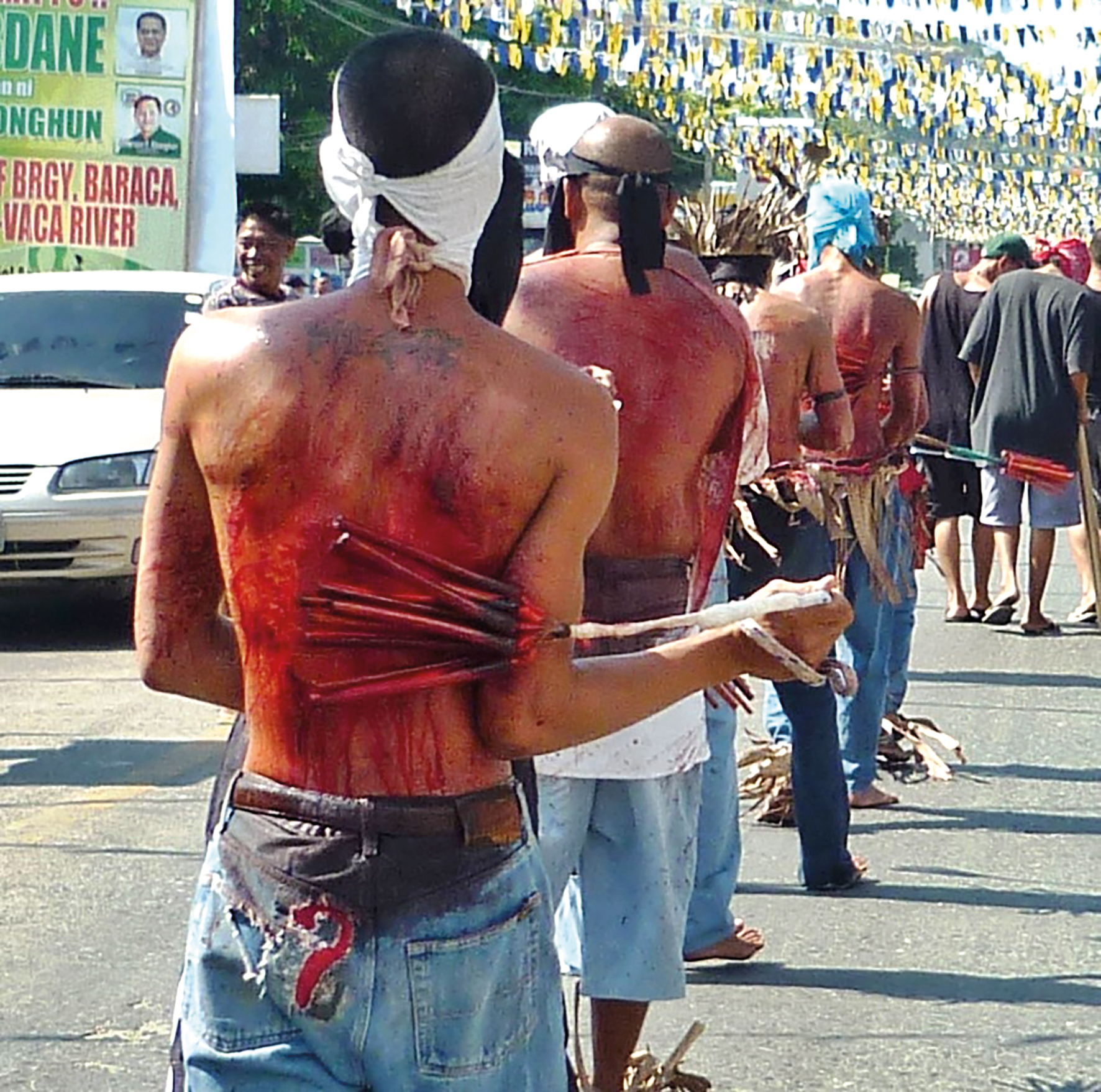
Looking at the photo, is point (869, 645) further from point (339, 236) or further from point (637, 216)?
point (339, 236)

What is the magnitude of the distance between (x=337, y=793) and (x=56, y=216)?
16546 millimetres

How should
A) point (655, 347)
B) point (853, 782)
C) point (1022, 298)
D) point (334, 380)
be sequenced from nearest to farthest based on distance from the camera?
point (334, 380) → point (655, 347) → point (853, 782) → point (1022, 298)

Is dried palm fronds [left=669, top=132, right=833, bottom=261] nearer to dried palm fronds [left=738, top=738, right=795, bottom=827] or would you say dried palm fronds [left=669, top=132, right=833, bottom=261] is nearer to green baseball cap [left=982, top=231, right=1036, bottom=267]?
dried palm fronds [left=738, top=738, right=795, bottom=827]

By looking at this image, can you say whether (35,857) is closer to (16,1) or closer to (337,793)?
(337,793)

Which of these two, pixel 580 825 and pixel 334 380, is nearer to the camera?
pixel 334 380

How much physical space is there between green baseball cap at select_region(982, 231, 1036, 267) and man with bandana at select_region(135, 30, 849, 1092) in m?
10.4

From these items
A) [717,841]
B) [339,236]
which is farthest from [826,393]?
[339,236]

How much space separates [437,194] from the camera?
255 cm

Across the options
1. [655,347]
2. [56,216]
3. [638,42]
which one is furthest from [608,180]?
[638,42]

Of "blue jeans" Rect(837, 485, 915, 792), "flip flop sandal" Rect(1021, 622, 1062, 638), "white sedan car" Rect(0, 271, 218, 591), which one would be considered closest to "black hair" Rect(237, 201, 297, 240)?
"white sedan car" Rect(0, 271, 218, 591)

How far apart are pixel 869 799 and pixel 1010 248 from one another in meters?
5.84

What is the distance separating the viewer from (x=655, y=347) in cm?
420

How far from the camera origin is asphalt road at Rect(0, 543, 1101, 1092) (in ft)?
16.5

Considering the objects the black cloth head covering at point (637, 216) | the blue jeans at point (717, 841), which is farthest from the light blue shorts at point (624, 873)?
the blue jeans at point (717, 841)
